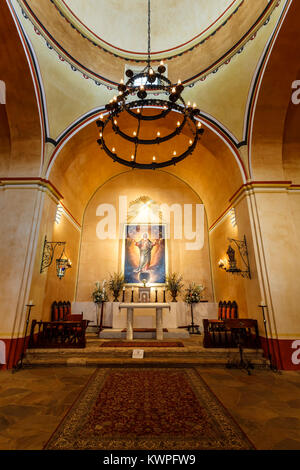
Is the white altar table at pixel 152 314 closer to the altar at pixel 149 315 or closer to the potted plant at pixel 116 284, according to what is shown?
the altar at pixel 149 315

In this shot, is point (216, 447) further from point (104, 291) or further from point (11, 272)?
point (104, 291)

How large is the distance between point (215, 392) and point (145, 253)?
21.5ft

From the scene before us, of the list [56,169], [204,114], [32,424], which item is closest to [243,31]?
[204,114]

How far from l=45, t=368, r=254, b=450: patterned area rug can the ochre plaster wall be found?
18.7 feet

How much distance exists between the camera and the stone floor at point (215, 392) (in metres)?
2.46

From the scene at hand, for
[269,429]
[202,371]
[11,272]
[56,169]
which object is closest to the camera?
[269,429]

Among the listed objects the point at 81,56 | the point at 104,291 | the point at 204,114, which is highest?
the point at 81,56

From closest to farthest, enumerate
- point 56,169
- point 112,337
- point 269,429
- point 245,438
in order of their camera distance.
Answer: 1. point 245,438
2. point 269,429
3. point 56,169
4. point 112,337

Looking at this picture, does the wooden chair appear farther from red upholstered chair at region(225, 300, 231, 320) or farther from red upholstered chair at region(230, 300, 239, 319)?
red upholstered chair at region(230, 300, 239, 319)

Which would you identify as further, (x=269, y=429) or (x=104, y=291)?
(x=104, y=291)

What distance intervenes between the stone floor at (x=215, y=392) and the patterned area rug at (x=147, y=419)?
0.19 metres

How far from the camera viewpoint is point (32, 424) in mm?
2705

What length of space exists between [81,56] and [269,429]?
9.77 metres

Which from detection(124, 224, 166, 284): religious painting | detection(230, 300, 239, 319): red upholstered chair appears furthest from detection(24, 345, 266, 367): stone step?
detection(124, 224, 166, 284): religious painting
